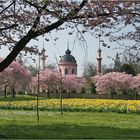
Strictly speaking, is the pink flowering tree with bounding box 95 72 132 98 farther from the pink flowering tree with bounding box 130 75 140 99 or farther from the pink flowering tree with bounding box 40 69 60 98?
the pink flowering tree with bounding box 40 69 60 98

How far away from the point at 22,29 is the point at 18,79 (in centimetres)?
4505

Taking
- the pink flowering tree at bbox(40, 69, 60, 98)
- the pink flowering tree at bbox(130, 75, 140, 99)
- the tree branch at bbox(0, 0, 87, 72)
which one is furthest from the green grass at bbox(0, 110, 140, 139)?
the pink flowering tree at bbox(40, 69, 60, 98)

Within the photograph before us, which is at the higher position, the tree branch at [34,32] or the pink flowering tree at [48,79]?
the pink flowering tree at [48,79]

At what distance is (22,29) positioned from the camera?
15383 mm

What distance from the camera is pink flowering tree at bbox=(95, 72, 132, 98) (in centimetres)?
6612

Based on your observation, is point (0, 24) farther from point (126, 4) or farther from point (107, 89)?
point (107, 89)

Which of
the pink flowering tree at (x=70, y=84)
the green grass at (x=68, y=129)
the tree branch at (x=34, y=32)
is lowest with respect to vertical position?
the green grass at (x=68, y=129)

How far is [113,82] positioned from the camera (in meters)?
66.6

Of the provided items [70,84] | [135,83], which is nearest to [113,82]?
[135,83]

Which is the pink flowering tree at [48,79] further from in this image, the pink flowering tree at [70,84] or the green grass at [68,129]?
the green grass at [68,129]

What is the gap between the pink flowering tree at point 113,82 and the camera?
66.1 metres

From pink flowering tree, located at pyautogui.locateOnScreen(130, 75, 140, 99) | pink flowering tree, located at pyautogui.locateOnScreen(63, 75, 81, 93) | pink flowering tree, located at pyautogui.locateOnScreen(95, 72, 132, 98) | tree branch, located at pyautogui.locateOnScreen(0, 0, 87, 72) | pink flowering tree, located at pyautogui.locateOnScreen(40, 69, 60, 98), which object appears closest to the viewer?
tree branch, located at pyautogui.locateOnScreen(0, 0, 87, 72)

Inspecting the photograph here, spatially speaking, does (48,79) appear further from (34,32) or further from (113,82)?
(34,32)

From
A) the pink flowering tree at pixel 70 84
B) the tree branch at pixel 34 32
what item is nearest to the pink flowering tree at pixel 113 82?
the pink flowering tree at pixel 70 84
